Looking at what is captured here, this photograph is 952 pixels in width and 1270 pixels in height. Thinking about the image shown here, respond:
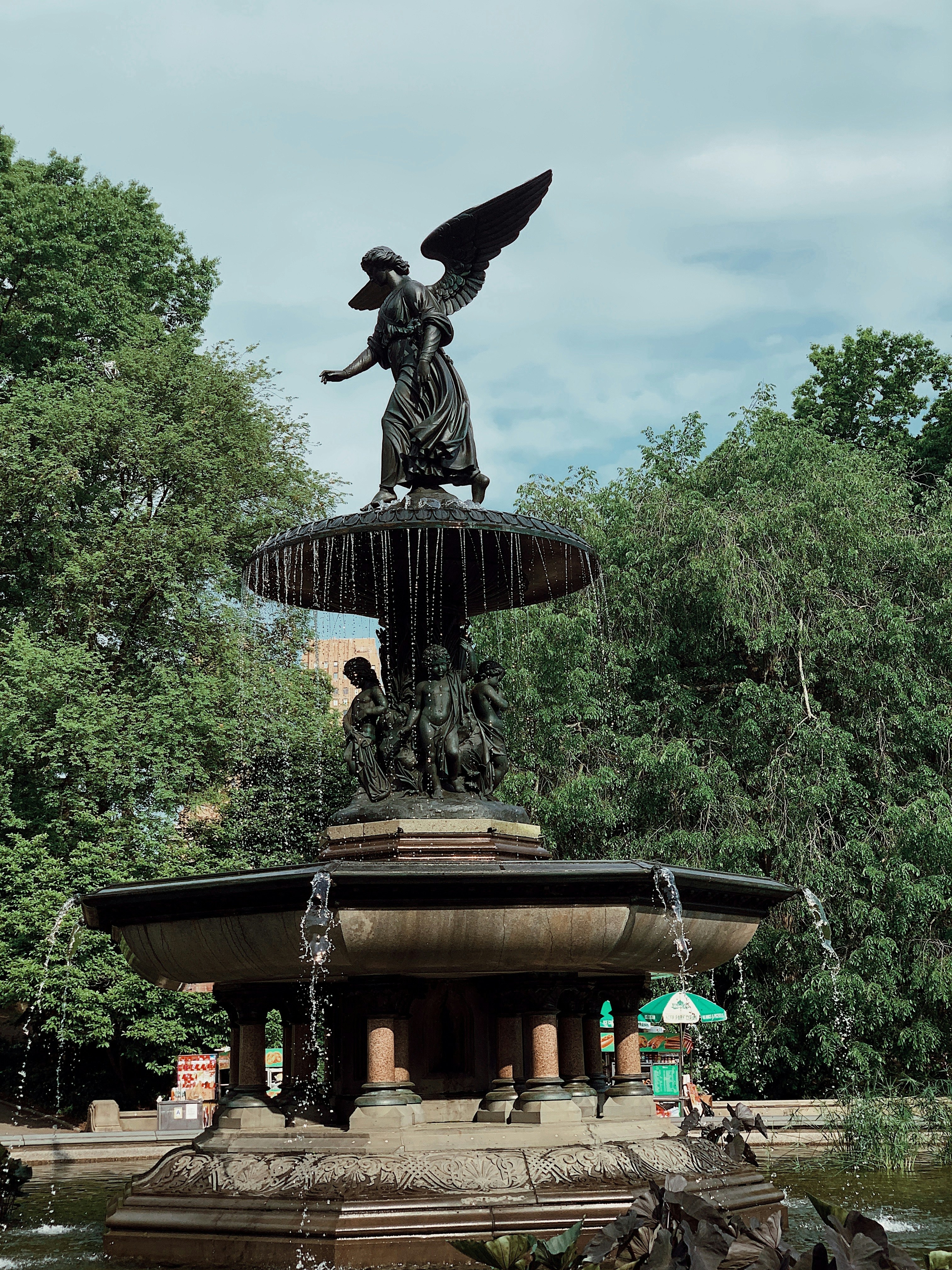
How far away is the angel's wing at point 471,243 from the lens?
11.1m

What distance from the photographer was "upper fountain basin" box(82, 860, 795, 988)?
7.91 meters

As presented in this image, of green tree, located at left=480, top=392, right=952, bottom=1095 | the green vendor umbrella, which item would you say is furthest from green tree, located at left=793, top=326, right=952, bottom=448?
the green vendor umbrella

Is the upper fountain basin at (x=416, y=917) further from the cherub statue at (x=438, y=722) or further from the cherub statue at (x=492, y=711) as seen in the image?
the cherub statue at (x=492, y=711)

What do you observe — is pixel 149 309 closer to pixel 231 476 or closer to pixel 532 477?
pixel 231 476

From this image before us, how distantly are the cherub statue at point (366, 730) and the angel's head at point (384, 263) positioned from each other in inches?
134

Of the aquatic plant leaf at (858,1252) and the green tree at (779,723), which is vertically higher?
the green tree at (779,723)

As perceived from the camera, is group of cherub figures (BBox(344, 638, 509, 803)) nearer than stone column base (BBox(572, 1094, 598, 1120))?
No

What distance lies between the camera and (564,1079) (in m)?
9.22

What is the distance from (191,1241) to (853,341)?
1187 inches

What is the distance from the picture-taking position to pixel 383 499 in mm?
10617

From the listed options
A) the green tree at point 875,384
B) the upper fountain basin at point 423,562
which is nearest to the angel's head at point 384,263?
the upper fountain basin at point 423,562

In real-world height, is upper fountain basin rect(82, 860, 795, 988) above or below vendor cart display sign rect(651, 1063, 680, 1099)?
above

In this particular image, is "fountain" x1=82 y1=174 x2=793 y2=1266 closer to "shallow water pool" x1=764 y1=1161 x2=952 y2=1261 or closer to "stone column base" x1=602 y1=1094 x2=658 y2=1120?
"stone column base" x1=602 y1=1094 x2=658 y2=1120

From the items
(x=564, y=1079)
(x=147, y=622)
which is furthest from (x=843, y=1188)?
(x=147, y=622)
